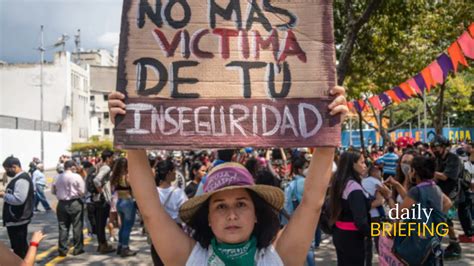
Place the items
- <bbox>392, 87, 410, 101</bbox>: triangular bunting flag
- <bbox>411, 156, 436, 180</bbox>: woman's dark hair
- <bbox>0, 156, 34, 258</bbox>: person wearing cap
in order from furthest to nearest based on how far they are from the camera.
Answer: <bbox>392, 87, 410, 101</bbox>: triangular bunting flag < <bbox>0, 156, 34, 258</bbox>: person wearing cap < <bbox>411, 156, 436, 180</bbox>: woman's dark hair

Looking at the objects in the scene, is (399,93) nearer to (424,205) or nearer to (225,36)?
(424,205)

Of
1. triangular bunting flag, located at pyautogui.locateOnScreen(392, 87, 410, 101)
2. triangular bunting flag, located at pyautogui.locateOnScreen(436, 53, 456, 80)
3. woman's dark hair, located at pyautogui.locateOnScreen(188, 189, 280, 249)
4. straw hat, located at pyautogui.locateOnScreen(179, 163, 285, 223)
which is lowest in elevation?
woman's dark hair, located at pyautogui.locateOnScreen(188, 189, 280, 249)

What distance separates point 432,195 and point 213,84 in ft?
11.7

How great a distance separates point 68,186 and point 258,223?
6.25 metres

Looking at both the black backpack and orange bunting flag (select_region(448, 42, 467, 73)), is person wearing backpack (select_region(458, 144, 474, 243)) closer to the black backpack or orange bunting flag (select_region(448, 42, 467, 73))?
orange bunting flag (select_region(448, 42, 467, 73))

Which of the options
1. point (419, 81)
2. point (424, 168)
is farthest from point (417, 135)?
point (424, 168)

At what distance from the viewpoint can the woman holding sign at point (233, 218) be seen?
2104 mm

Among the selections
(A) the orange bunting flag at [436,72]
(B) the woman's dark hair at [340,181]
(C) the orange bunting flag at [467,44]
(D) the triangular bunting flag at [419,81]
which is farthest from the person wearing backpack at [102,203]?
(D) the triangular bunting flag at [419,81]

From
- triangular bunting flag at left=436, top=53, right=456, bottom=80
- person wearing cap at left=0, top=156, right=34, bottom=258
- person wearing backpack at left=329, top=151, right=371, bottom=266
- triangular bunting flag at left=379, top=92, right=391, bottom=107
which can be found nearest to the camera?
person wearing backpack at left=329, top=151, right=371, bottom=266

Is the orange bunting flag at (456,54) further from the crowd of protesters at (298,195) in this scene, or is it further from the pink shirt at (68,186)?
the pink shirt at (68,186)

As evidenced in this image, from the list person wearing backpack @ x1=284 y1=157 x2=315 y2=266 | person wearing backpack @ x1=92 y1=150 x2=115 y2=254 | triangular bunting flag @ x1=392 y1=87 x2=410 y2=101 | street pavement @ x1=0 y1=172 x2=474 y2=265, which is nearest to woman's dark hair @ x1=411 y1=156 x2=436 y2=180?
person wearing backpack @ x1=284 y1=157 x2=315 y2=266

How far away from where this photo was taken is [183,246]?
218 centimetres

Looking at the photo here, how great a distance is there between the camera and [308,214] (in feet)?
7.18

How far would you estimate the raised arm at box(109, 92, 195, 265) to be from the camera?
2.16m
